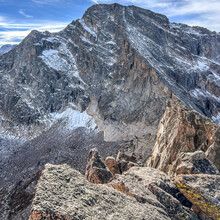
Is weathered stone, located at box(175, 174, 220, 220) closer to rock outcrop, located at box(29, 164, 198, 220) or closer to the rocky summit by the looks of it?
rock outcrop, located at box(29, 164, 198, 220)

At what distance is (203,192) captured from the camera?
1090cm

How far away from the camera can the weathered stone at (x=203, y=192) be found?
405 inches

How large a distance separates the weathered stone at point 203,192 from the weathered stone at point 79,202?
2.49 meters

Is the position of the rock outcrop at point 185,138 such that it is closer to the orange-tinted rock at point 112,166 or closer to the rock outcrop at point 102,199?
the orange-tinted rock at point 112,166

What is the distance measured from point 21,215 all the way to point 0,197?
21.5 metres

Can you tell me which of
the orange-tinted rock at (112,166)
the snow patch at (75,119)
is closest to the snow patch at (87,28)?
the snow patch at (75,119)

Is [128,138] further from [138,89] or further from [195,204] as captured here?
[195,204]

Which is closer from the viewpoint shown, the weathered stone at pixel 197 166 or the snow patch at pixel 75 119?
the weathered stone at pixel 197 166

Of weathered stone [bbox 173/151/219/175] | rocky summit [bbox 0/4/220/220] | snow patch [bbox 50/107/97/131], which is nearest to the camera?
weathered stone [bbox 173/151/219/175]

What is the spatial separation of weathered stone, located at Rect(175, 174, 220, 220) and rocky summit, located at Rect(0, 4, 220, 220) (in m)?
2.06

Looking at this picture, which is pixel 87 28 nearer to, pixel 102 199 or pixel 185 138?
pixel 185 138

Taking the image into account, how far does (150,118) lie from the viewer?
276ft

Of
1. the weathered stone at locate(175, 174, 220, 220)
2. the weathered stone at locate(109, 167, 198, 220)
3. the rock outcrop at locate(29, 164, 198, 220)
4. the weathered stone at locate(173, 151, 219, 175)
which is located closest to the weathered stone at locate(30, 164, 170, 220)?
the rock outcrop at locate(29, 164, 198, 220)

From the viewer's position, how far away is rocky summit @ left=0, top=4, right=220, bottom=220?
122 ft
